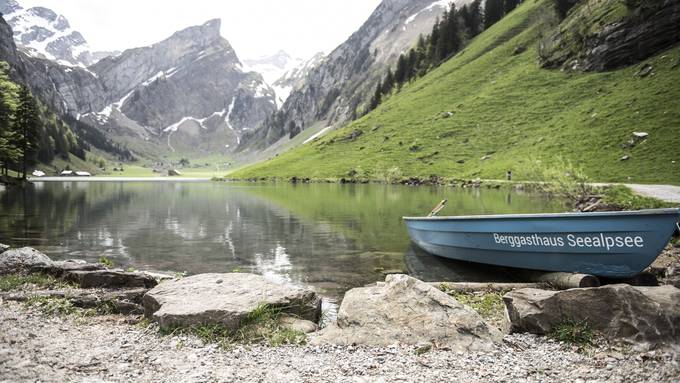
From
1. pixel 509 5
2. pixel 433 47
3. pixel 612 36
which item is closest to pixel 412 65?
pixel 433 47

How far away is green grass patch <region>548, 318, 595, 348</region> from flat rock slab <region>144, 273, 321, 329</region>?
6.47 meters

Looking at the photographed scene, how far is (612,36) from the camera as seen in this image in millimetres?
87375

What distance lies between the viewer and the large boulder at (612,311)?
9.22m

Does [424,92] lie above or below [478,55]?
below

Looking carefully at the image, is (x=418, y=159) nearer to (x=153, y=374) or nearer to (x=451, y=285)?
(x=451, y=285)

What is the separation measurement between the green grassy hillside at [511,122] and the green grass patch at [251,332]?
49472mm

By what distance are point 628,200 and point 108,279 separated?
32406 millimetres

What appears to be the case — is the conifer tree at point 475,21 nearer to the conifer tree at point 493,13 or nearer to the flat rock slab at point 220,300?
the conifer tree at point 493,13

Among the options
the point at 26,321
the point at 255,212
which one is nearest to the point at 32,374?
the point at 26,321

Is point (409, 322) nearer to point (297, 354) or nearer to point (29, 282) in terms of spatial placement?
point (297, 354)

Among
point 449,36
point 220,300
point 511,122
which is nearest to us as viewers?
point 220,300

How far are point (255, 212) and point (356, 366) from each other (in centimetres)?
3862

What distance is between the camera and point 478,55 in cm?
13638

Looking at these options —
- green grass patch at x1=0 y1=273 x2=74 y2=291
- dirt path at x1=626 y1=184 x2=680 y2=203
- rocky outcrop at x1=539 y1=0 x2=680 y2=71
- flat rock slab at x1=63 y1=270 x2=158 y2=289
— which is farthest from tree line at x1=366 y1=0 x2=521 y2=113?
green grass patch at x1=0 y1=273 x2=74 y2=291
